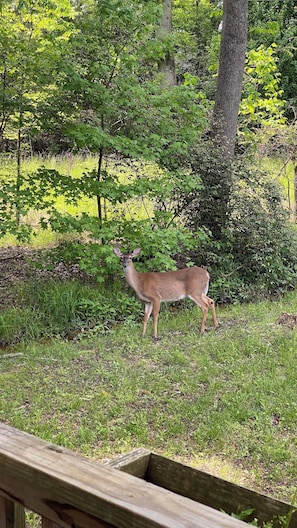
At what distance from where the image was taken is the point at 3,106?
27.5 feet

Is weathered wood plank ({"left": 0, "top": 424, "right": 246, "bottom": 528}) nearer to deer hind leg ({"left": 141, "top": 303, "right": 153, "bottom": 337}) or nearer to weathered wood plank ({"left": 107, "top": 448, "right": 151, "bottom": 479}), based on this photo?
weathered wood plank ({"left": 107, "top": 448, "right": 151, "bottom": 479})

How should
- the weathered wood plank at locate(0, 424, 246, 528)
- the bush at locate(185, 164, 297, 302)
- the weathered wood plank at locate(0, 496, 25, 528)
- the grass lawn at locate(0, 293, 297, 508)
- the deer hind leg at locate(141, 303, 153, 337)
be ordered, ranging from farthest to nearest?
the bush at locate(185, 164, 297, 302)
the deer hind leg at locate(141, 303, 153, 337)
the grass lawn at locate(0, 293, 297, 508)
the weathered wood plank at locate(0, 496, 25, 528)
the weathered wood plank at locate(0, 424, 246, 528)

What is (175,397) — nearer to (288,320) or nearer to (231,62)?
(288,320)

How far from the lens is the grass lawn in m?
4.27

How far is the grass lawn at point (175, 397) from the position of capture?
4.27 metres

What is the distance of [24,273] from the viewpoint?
393 inches

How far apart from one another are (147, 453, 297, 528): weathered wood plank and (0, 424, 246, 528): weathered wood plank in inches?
35.3

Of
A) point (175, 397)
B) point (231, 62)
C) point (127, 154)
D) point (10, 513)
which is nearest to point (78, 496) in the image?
point (10, 513)

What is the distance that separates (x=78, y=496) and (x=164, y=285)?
260 inches

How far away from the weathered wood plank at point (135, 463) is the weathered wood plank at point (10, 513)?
32.4 inches

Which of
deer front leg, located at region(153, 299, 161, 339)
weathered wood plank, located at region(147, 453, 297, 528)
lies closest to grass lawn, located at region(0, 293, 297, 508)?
deer front leg, located at region(153, 299, 161, 339)

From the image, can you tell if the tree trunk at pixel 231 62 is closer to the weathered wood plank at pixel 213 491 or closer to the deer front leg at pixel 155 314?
the deer front leg at pixel 155 314

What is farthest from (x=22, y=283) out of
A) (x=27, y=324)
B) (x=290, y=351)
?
(x=290, y=351)

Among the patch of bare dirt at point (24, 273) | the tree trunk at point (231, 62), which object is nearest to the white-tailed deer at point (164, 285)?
the patch of bare dirt at point (24, 273)
